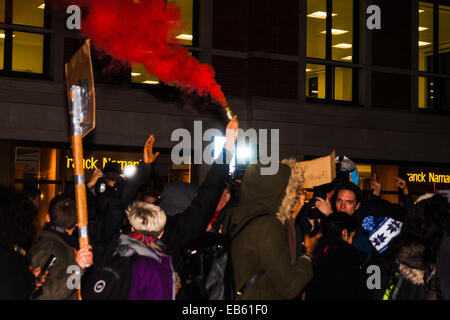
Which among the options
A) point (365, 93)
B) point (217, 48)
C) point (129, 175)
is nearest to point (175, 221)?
point (129, 175)

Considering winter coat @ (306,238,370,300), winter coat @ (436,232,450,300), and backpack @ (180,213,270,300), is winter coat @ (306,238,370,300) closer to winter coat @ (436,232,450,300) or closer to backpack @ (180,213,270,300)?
winter coat @ (436,232,450,300)

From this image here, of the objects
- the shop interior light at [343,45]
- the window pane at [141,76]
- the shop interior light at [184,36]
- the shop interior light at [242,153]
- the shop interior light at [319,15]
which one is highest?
the shop interior light at [319,15]

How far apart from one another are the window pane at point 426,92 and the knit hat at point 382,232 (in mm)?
11963

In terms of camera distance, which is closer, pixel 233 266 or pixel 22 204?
pixel 22 204

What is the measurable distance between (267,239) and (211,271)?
41cm

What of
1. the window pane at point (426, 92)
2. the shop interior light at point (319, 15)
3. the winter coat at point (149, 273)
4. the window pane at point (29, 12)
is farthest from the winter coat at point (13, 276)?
the window pane at point (426, 92)

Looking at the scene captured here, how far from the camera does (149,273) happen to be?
4.77 meters

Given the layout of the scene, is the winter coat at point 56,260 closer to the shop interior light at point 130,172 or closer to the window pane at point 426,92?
the shop interior light at point 130,172

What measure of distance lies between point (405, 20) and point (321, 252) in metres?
12.2

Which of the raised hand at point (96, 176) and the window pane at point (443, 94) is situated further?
the window pane at point (443, 94)

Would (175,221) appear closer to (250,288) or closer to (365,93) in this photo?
(250,288)

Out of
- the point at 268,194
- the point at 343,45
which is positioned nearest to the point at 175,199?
the point at 268,194

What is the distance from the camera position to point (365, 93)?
16453 mm

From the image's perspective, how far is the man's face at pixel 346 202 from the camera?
A: 25.1 feet
